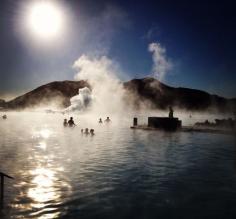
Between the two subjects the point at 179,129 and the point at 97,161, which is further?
the point at 179,129

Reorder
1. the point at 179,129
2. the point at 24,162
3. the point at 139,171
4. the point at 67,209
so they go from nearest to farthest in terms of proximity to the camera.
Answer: the point at 67,209, the point at 139,171, the point at 24,162, the point at 179,129

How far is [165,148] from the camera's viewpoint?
44188 mm

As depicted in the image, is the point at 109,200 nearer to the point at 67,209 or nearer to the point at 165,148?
the point at 67,209

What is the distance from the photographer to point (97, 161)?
33094mm

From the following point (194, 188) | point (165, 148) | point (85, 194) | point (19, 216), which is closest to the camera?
point (19, 216)

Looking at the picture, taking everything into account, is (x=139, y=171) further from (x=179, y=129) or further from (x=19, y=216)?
Result: (x=179, y=129)

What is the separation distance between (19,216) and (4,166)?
13787mm

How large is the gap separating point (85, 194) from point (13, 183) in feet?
18.5

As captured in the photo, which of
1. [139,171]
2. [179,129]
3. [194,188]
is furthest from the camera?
[179,129]

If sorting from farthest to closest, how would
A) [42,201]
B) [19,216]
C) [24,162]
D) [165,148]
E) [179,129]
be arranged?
1. [179,129]
2. [165,148]
3. [24,162]
4. [42,201]
5. [19,216]

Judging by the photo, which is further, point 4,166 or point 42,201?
point 4,166

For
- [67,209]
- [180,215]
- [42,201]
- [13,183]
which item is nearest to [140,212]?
[180,215]

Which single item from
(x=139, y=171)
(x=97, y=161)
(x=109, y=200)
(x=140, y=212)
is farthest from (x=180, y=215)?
(x=97, y=161)

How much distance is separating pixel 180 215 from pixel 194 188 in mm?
5820
